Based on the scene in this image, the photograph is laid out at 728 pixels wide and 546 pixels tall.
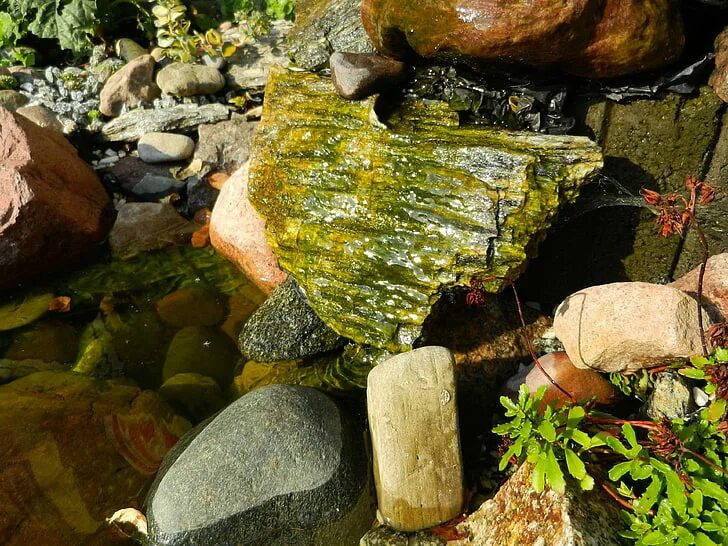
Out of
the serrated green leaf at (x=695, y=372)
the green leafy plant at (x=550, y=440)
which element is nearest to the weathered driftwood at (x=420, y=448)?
the green leafy plant at (x=550, y=440)

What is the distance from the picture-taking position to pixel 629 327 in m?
3.28

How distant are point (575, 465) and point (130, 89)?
20.3 ft

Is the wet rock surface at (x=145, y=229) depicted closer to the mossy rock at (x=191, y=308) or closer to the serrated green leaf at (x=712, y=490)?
the mossy rock at (x=191, y=308)

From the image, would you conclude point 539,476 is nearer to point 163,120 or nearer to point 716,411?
point 716,411

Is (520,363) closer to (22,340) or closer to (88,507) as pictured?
(88,507)

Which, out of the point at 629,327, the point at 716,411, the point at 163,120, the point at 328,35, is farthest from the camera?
the point at 163,120

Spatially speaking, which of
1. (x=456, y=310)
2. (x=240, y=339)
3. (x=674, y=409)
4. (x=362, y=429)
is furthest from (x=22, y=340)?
(x=674, y=409)

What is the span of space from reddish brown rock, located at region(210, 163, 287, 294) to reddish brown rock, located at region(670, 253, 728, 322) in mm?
3152

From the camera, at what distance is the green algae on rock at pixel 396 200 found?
3.65 m

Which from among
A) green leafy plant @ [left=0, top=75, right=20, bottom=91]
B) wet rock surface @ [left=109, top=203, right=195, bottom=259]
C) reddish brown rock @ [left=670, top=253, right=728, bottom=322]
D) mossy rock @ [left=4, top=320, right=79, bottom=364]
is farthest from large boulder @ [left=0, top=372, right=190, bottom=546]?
green leafy plant @ [left=0, top=75, right=20, bottom=91]

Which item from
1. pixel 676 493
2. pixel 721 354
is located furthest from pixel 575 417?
pixel 721 354

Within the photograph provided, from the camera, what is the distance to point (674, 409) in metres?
3.20

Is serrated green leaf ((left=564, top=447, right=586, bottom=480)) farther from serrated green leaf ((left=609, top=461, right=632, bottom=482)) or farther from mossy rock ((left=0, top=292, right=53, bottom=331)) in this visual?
mossy rock ((left=0, top=292, right=53, bottom=331))

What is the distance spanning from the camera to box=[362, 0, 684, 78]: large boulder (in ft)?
11.2
